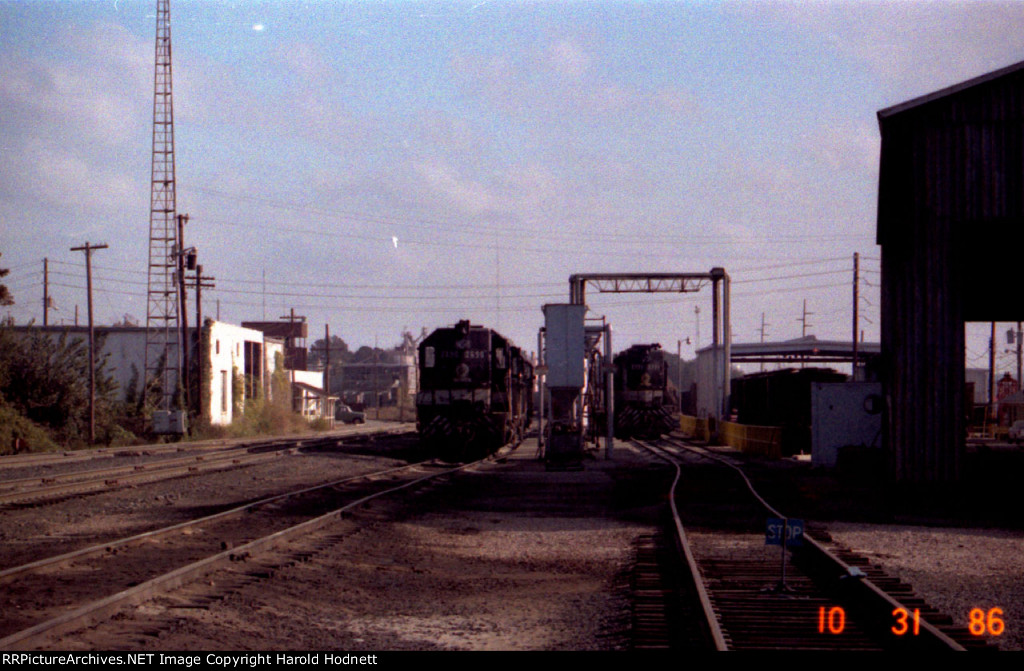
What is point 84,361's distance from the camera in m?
42.1

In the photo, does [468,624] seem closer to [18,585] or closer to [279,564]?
[279,564]

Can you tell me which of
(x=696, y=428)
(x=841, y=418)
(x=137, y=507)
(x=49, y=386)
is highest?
(x=49, y=386)

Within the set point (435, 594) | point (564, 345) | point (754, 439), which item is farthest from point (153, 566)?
point (754, 439)

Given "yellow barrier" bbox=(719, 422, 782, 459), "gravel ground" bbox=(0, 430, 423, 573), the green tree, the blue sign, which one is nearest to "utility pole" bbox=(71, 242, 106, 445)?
the green tree

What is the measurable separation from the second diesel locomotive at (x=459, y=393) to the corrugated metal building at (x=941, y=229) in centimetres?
1210

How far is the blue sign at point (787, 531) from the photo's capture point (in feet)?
29.6

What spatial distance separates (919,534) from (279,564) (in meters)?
8.52

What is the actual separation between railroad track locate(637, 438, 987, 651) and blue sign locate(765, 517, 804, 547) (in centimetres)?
36

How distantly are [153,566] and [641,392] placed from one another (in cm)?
3583

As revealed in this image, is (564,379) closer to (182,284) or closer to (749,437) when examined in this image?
(749,437)

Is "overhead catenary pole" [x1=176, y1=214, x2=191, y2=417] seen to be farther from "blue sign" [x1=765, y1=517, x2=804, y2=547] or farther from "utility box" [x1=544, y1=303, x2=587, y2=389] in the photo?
"blue sign" [x1=765, y1=517, x2=804, y2=547]

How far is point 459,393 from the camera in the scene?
93.7 feet

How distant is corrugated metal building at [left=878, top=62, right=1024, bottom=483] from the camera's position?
18.3 metres

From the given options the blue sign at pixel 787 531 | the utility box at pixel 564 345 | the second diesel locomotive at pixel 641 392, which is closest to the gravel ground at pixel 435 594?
the blue sign at pixel 787 531
